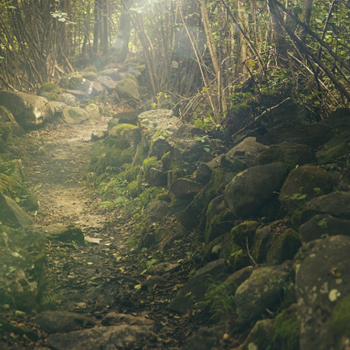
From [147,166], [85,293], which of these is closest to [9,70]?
[147,166]

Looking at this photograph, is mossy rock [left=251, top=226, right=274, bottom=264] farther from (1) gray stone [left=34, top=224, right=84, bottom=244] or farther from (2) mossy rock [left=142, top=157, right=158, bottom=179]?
(2) mossy rock [left=142, top=157, right=158, bottom=179]

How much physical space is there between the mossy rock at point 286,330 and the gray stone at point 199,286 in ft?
3.96

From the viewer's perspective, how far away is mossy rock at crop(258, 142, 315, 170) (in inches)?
183

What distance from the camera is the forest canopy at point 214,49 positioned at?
19.3 ft

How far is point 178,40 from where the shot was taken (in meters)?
10.8

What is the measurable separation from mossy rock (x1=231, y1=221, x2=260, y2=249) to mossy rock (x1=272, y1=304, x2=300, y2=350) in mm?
1365

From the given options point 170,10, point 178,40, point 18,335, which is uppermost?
point 170,10

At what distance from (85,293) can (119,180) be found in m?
4.73

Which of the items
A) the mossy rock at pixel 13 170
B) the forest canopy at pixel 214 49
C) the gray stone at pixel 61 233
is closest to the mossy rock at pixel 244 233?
the forest canopy at pixel 214 49

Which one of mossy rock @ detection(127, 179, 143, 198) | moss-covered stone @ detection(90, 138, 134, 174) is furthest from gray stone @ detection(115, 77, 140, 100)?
mossy rock @ detection(127, 179, 143, 198)

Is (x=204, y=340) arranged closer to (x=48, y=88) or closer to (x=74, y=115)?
(x=74, y=115)

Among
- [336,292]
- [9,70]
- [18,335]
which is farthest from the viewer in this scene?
[9,70]

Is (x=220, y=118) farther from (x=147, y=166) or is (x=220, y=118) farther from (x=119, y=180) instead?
(x=119, y=180)

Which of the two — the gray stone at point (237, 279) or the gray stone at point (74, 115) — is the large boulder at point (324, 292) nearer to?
the gray stone at point (237, 279)
